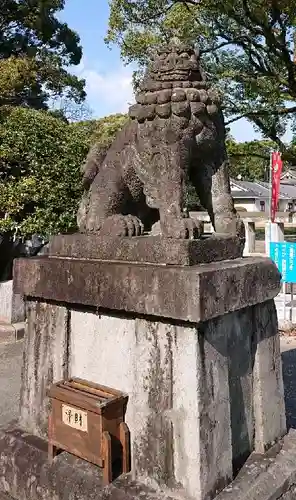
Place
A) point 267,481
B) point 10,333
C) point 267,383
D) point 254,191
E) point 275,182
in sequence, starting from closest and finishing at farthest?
point 267,481 < point 267,383 < point 10,333 < point 275,182 < point 254,191

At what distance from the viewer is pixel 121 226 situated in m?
2.87

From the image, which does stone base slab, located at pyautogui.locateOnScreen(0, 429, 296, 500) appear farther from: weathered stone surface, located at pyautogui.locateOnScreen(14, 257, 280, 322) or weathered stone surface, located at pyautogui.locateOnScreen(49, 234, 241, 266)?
weathered stone surface, located at pyautogui.locateOnScreen(49, 234, 241, 266)

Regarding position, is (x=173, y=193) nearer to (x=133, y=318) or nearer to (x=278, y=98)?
(x=133, y=318)

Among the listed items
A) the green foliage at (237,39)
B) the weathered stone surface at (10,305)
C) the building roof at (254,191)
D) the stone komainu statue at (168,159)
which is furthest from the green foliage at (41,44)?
the building roof at (254,191)

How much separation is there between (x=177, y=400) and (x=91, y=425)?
0.52 metres

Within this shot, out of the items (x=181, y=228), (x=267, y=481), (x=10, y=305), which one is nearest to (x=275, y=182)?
(x=10, y=305)

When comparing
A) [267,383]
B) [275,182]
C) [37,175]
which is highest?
[275,182]

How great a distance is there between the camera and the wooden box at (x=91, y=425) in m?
2.44

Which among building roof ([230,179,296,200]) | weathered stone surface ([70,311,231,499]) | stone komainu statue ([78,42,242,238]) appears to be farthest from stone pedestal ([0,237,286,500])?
building roof ([230,179,296,200])

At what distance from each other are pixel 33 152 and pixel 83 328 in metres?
5.24

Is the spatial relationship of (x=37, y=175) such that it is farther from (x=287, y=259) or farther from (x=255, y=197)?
(x=255, y=197)

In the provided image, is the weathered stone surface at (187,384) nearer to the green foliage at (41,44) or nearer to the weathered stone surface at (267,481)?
the weathered stone surface at (267,481)

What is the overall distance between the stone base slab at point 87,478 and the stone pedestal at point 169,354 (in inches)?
1.1

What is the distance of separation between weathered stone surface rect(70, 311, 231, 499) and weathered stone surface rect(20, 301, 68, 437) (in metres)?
0.43
